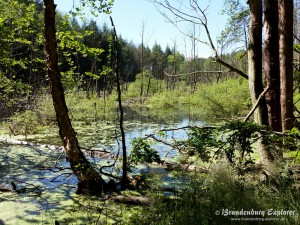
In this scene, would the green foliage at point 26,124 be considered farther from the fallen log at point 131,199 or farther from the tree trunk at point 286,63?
the tree trunk at point 286,63

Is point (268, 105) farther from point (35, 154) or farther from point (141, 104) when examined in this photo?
point (141, 104)

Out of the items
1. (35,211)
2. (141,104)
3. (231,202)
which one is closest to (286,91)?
(231,202)

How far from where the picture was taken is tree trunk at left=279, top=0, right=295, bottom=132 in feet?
18.9

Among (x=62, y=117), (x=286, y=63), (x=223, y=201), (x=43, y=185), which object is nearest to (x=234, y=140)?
(x=223, y=201)

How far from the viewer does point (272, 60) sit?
4695mm

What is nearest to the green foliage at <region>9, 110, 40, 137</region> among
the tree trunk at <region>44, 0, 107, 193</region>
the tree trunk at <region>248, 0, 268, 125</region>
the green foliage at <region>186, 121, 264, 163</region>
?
the tree trunk at <region>44, 0, 107, 193</region>

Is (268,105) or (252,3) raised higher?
(252,3)

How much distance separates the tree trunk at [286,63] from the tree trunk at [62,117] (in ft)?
13.1

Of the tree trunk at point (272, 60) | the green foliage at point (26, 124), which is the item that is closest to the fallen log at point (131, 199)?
the tree trunk at point (272, 60)

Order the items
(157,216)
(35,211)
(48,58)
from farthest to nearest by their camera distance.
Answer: (48,58) → (35,211) → (157,216)

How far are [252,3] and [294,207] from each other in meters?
3.21

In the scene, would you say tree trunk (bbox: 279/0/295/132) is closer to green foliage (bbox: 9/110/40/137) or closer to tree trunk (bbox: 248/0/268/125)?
tree trunk (bbox: 248/0/268/125)

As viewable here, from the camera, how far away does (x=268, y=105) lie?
4.55m

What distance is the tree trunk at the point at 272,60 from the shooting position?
4527mm
